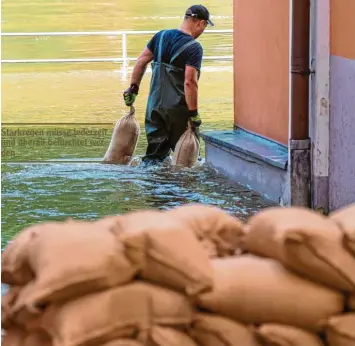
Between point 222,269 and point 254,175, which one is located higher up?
point 222,269

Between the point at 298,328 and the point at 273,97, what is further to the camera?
the point at 273,97

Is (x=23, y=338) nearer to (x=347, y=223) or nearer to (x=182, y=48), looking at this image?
(x=347, y=223)

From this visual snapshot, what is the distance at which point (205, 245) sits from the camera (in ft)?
7.47

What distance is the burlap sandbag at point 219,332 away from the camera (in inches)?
83.6

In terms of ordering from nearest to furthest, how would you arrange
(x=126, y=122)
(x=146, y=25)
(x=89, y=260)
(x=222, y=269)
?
(x=89, y=260) → (x=222, y=269) → (x=126, y=122) → (x=146, y=25)

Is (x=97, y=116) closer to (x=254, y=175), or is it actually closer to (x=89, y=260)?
(x=254, y=175)

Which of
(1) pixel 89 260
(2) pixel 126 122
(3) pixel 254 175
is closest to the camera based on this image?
(1) pixel 89 260

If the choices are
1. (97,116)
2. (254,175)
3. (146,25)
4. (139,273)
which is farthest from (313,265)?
(146,25)

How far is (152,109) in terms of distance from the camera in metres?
9.15

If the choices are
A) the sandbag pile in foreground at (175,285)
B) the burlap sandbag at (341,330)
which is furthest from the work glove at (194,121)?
the burlap sandbag at (341,330)

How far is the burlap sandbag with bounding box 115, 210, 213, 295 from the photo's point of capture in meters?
2.07

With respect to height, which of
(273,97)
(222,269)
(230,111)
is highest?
(222,269)

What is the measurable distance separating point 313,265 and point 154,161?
7.22 meters

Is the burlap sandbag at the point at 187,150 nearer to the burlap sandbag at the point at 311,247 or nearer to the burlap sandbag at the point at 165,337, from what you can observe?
the burlap sandbag at the point at 311,247
